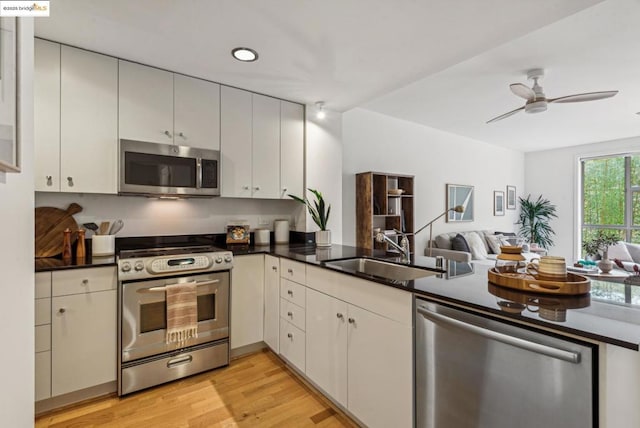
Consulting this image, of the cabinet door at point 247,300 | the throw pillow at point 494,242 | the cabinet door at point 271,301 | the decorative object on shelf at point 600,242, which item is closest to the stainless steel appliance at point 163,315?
the cabinet door at point 247,300

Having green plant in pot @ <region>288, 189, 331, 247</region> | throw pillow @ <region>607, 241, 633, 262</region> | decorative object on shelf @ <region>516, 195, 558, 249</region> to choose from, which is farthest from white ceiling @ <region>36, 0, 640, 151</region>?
decorative object on shelf @ <region>516, 195, 558, 249</region>

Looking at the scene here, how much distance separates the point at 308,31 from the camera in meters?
1.89

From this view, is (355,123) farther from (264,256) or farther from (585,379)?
(585,379)

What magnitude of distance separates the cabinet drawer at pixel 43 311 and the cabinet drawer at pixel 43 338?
29 mm

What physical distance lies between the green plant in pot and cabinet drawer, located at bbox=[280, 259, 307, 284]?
66cm

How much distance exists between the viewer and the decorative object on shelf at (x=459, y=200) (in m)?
5.06

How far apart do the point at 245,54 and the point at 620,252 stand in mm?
6043

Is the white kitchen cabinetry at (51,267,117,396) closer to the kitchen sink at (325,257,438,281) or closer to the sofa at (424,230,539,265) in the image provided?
the kitchen sink at (325,257,438,281)

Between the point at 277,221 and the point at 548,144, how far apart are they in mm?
5723

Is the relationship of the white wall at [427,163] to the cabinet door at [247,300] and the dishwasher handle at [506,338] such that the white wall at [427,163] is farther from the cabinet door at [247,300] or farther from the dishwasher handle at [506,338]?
the dishwasher handle at [506,338]

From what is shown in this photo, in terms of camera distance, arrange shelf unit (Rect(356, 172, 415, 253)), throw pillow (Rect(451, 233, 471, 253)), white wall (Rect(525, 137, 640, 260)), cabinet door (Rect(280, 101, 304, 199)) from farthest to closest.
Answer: white wall (Rect(525, 137, 640, 260)) → throw pillow (Rect(451, 233, 471, 253)) → shelf unit (Rect(356, 172, 415, 253)) → cabinet door (Rect(280, 101, 304, 199))

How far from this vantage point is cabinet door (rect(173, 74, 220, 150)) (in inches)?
98.8

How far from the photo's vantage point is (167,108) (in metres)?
2.46

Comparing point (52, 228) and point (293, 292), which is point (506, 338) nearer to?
point (293, 292)
